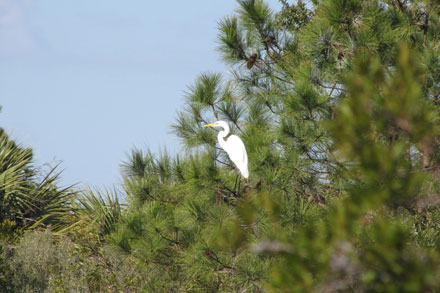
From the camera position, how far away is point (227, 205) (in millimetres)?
6262

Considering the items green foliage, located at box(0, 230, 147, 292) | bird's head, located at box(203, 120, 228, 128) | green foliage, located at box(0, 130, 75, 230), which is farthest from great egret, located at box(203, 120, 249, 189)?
green foliage, located at box(0, 130, 75, 230)

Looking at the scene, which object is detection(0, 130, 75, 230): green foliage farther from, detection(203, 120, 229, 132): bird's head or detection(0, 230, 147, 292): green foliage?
detection(203, 120, 229, 132): bird's head

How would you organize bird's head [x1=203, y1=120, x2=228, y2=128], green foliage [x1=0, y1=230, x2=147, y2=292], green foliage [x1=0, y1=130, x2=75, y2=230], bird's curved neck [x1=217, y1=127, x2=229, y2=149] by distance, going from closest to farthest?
bird's curved neck [x1=217, y1=127, x2=229, y2=149], bird's head [x1=203, y1=120, x2=228, y2=128], green foliage [x1=0, y1=230, x2=147, y2=292], green foliage [x1=0, y1=130, x2=75, y2=230]

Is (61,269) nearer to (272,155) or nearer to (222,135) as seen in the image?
(222,135)

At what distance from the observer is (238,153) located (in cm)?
614

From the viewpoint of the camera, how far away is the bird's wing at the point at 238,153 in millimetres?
6047

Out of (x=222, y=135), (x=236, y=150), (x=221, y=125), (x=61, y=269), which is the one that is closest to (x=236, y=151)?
(x=236, y=150)

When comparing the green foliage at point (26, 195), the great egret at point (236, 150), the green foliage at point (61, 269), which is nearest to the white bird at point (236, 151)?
the great egret at point (236, 150)

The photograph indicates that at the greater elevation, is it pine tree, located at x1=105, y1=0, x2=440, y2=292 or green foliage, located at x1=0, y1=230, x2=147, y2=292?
pine tree, located at x1=105, y1=0, x2=440, y2=292

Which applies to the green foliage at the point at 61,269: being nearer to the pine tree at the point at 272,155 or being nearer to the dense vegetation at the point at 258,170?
the dense vegetation at the point at 258,170

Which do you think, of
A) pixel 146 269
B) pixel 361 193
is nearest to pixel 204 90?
pixel 146 269

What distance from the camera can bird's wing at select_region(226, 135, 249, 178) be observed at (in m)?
6.05

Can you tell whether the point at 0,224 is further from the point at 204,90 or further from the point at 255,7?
the point at 255,7

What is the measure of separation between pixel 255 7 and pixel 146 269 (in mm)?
2913
